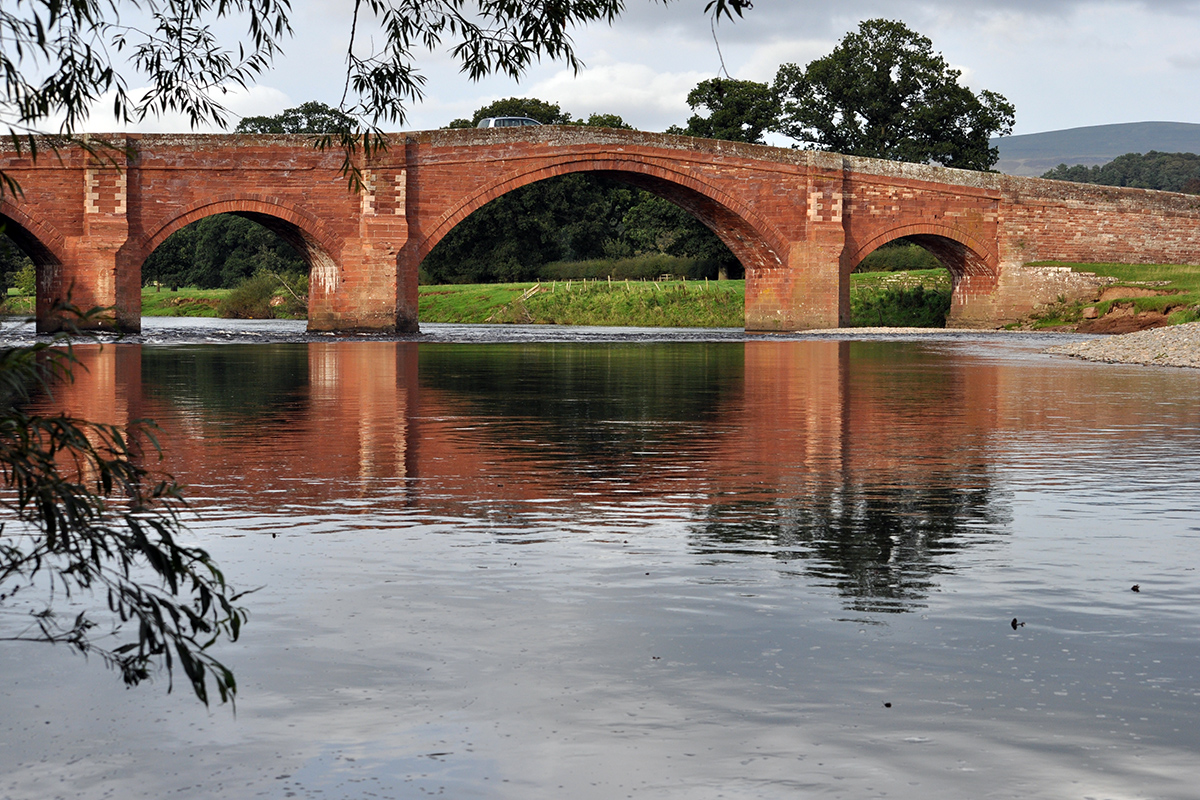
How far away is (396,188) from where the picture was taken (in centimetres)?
3619

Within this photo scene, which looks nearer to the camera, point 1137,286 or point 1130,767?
point 1130,767

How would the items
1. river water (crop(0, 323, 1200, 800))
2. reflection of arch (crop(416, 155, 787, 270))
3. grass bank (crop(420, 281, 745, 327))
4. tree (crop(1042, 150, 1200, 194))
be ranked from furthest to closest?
tree (crop(1042, 150, 1200, 194))
grass bank (crop(420, 281, 745, 327))
reflection of arch (crop(416, 155, 787, 270))
river water (crop(0, 323, 1200, 800))

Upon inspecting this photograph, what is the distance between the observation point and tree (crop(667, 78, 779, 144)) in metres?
63.1

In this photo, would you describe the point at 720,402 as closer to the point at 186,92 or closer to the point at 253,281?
the point at 186,92

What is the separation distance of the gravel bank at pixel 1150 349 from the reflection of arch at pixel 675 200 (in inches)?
532

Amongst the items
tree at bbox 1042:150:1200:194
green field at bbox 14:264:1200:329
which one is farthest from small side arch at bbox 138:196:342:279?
tree at bbox 1042:150:1200:194

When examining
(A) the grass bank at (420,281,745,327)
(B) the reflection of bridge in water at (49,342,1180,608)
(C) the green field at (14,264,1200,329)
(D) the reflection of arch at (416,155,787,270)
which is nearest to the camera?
(B) the reflection of bridge in water at (49,342,1180,608)

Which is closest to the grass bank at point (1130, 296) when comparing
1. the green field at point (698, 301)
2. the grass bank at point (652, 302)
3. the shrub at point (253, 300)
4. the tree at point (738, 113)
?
the green field at point (698, 301)

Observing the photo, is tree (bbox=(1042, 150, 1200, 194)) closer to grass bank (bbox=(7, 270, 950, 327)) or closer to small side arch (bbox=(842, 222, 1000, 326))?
grass bank (bbox=(7, 270, 950, 327))

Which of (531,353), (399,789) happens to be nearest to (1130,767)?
(399,789)

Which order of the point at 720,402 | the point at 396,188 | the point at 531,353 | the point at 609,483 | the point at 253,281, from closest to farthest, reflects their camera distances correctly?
the point at 609,483, the point at 720,402, the point at 531,353, the point at 396,188, the point at 253,281

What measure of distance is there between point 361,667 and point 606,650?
0.75 m

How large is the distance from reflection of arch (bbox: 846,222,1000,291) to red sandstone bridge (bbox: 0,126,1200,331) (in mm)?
70

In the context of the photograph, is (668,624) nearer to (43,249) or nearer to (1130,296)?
(43,249)
